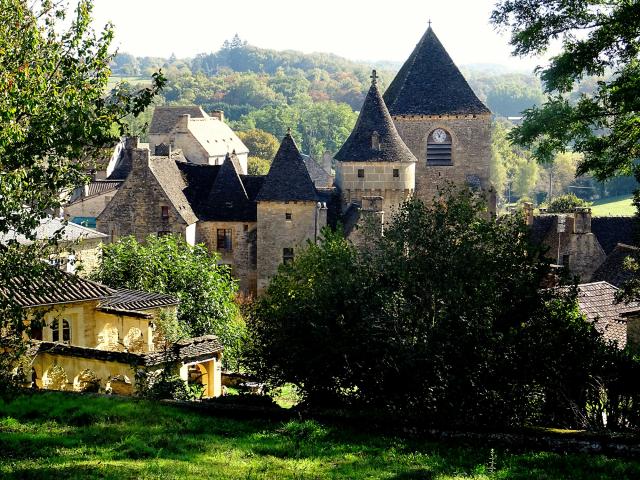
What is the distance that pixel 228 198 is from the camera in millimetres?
44969

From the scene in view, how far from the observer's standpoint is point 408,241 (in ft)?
59.6

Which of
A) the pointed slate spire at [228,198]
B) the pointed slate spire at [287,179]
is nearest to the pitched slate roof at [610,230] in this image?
the pointed slate spire at [287,179]

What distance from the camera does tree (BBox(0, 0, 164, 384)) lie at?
1423cm

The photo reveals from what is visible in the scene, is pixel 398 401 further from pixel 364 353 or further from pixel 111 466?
pixel 111 466

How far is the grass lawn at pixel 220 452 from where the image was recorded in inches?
536

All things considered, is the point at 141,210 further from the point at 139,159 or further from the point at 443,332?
the point at 443,332

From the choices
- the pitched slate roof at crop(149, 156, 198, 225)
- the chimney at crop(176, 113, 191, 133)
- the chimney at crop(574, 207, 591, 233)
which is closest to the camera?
the chimney at crop(574, 207, 591, 233)

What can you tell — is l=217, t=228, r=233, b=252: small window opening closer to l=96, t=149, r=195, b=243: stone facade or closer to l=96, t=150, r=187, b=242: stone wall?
l=96, t=149, r=195, b=243: stone facade

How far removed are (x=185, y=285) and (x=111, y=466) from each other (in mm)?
20614

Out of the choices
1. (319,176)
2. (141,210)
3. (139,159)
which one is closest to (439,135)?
(139,159)

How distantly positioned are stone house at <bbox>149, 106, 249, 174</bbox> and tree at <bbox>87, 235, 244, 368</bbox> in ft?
145

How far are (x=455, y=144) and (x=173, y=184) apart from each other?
15.2m

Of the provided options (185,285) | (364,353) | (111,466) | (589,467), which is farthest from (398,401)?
(185,285)

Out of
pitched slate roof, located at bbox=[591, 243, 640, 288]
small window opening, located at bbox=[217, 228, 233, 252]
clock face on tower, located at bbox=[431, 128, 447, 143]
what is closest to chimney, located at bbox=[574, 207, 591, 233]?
pitched slate roof, located at bbox=[591, 243, 640, 288]
